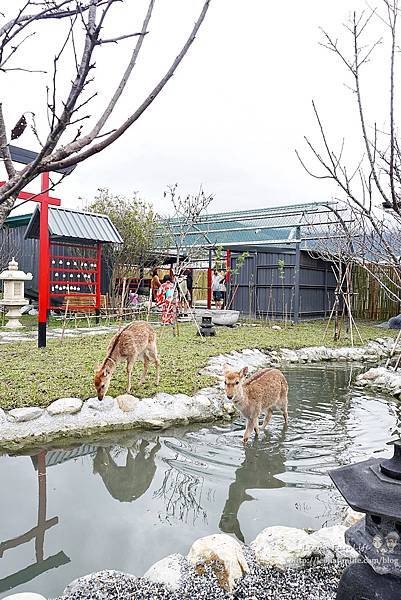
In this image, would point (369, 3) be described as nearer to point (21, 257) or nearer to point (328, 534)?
point (328, 534)

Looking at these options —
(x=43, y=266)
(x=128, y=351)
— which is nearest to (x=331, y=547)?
(x=128, y=351)

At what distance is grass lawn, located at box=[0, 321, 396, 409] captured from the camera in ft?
18.6

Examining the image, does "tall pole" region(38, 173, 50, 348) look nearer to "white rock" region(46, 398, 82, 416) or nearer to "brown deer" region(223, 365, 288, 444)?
"white rock" region(46, 398, 82, 416)

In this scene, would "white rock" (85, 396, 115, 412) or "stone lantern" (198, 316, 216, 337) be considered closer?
"white rock" (85, 396, 115, 412)

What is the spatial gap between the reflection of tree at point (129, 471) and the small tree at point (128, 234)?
12.3 m

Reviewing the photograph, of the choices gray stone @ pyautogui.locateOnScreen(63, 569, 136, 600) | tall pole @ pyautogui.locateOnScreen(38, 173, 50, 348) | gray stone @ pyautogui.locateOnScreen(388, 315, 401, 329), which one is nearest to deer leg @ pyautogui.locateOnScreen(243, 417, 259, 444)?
gray stone @ pyautogui.locateOnScreen(63, 569, 136, 600)

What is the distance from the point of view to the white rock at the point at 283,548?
272 cm

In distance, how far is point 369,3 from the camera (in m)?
2.25

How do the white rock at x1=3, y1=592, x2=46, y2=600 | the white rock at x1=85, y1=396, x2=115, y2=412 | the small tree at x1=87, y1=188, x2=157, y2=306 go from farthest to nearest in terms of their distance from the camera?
the small tree at x1=87, y1=188, x2=157, y2=306
the white rock at x1=85, y1=396, x2=115, y2=412
the white rock at x1=3, y1=592, x2=46, y2=600

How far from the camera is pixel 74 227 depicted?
13.0 m

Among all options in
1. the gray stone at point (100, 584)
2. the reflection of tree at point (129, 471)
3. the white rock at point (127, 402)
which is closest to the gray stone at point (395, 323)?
the white rock at point (127, 402)

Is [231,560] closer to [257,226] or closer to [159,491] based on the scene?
[159,491]

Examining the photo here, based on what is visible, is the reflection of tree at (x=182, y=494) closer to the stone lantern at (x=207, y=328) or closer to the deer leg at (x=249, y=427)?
the deer leg at (x=249, y=427)

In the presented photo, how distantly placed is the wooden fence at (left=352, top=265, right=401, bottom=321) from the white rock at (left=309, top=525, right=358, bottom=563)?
49.6 ft
